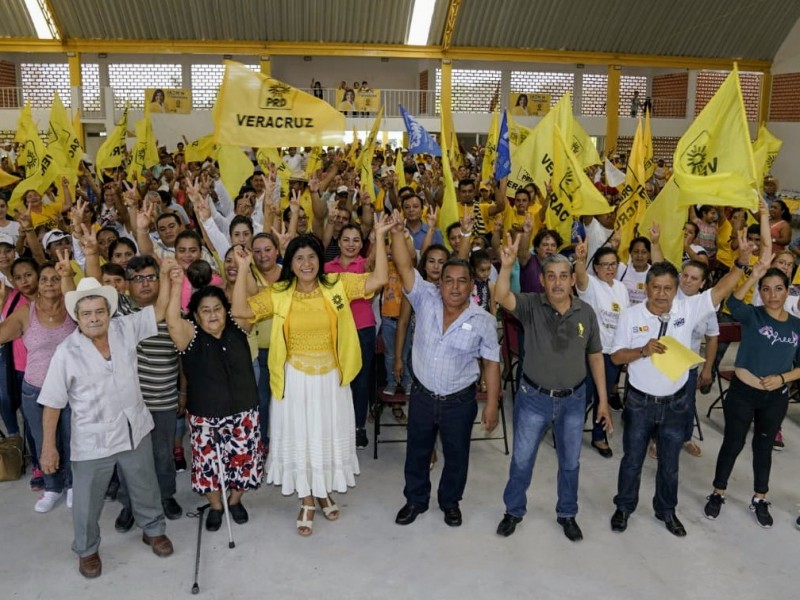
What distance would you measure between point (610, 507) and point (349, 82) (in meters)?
23.2

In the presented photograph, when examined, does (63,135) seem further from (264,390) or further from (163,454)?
(163,454)

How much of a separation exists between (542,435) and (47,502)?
127 inches

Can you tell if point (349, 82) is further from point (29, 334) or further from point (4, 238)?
point (29, 334)

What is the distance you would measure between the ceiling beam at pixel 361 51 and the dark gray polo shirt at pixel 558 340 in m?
20.4

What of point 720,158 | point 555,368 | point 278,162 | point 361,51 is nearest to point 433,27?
point 361,51

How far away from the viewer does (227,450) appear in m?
4.34

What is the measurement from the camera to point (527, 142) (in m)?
7.19

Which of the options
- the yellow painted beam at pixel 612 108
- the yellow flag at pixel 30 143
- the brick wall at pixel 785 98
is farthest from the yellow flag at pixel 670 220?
the brick wall at pixel 785 98

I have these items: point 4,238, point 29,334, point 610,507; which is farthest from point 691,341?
point 4,238

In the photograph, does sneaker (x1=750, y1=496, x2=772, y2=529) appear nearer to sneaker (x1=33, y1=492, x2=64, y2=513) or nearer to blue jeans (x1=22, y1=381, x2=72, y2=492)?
blue jeans (x1=22, y1=381, x2=72, y2=492)

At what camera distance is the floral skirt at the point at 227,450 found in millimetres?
4270

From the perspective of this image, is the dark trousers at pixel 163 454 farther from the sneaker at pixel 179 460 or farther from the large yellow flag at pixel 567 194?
the large yellow flag at pixel 567 194

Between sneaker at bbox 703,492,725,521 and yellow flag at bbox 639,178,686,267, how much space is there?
6.09ft

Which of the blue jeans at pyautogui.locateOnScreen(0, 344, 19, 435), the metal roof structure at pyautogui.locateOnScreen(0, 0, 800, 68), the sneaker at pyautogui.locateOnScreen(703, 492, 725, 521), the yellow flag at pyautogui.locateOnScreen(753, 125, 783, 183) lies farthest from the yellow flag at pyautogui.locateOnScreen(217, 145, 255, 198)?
the metal roof structure at pyautogui.locateOnScreen(0, 0, 800, 68)
